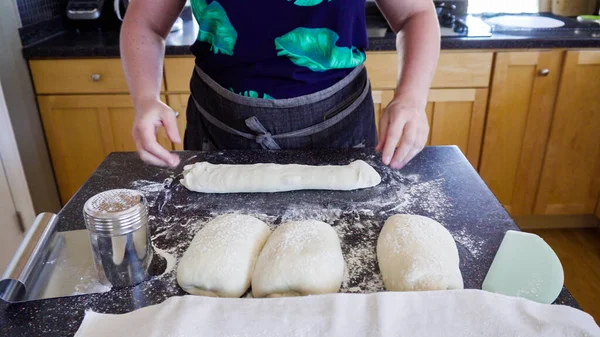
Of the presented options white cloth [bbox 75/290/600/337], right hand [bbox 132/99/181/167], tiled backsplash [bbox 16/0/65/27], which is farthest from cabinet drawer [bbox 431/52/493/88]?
tiled backsplash [bbox 16/0/65/27]

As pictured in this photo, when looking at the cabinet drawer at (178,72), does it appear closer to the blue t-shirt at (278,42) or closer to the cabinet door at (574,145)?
the blue t-shirt at (278,42)

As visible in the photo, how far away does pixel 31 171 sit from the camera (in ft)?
5.86

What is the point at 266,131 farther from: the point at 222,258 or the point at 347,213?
the point at 222,258

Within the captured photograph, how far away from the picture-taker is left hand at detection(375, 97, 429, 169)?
2.52 ft

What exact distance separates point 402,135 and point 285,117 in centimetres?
28

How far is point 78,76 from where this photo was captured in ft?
5.75

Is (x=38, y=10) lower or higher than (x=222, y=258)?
higher

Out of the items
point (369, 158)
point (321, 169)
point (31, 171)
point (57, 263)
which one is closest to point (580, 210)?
point (369, 158)

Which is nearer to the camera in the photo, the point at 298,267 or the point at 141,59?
the point at 298,267

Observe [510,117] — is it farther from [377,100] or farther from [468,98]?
[377,100]

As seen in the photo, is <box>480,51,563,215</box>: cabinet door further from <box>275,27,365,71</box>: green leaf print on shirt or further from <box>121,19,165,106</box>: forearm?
<box>121,19,165,106</box>: forearm

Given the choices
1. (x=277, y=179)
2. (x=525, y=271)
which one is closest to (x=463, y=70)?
(x=277, y=179)

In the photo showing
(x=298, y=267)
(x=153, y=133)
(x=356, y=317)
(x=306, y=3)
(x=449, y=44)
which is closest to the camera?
(x=356, y=317)

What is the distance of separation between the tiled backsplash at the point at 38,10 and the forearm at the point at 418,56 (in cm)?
146
